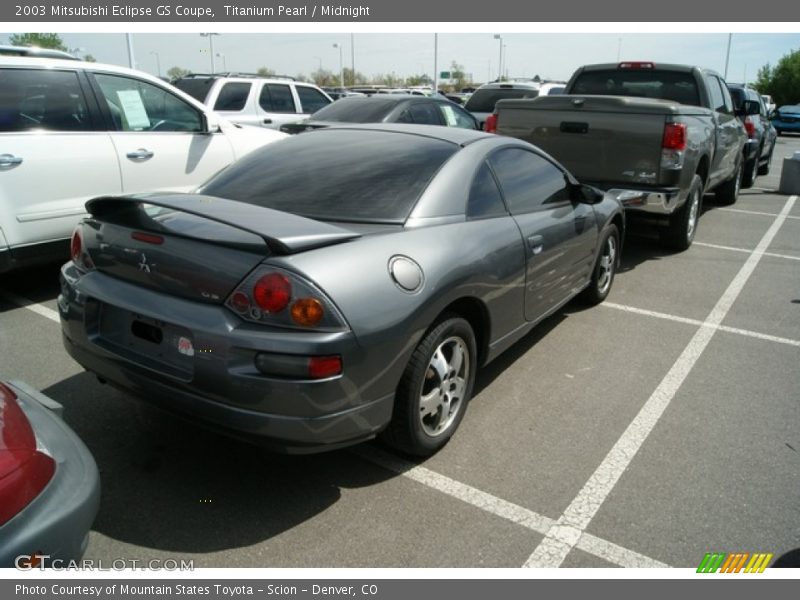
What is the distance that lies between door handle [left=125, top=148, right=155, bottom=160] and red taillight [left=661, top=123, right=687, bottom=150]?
15.7ft

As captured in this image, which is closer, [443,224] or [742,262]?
[443,224]

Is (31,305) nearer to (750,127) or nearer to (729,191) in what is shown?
(729,191)

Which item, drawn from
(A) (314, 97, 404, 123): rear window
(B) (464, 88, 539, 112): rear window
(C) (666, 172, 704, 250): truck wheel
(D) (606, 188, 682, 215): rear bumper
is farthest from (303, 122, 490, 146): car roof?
(B) (464, 88, 539, 112): rear window

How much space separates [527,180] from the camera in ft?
13.3

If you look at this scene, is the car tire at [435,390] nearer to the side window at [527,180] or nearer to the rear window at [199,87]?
the side window at [527,180]

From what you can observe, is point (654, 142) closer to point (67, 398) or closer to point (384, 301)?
point (384, 301)

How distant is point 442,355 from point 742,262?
5.47 m

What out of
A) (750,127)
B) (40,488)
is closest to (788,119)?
→ (750,127)

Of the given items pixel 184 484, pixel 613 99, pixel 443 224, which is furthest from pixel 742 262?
pixel 184 484

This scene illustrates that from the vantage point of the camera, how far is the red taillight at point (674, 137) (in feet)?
20.3

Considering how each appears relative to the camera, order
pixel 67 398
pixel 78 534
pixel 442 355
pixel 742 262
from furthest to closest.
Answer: pixel 742 262
pixel 67 398
pixel 442 355
pixel 78 534

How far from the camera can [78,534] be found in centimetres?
195

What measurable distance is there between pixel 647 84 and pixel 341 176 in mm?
6144

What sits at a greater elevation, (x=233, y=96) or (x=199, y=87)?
(x=199, y=87)
